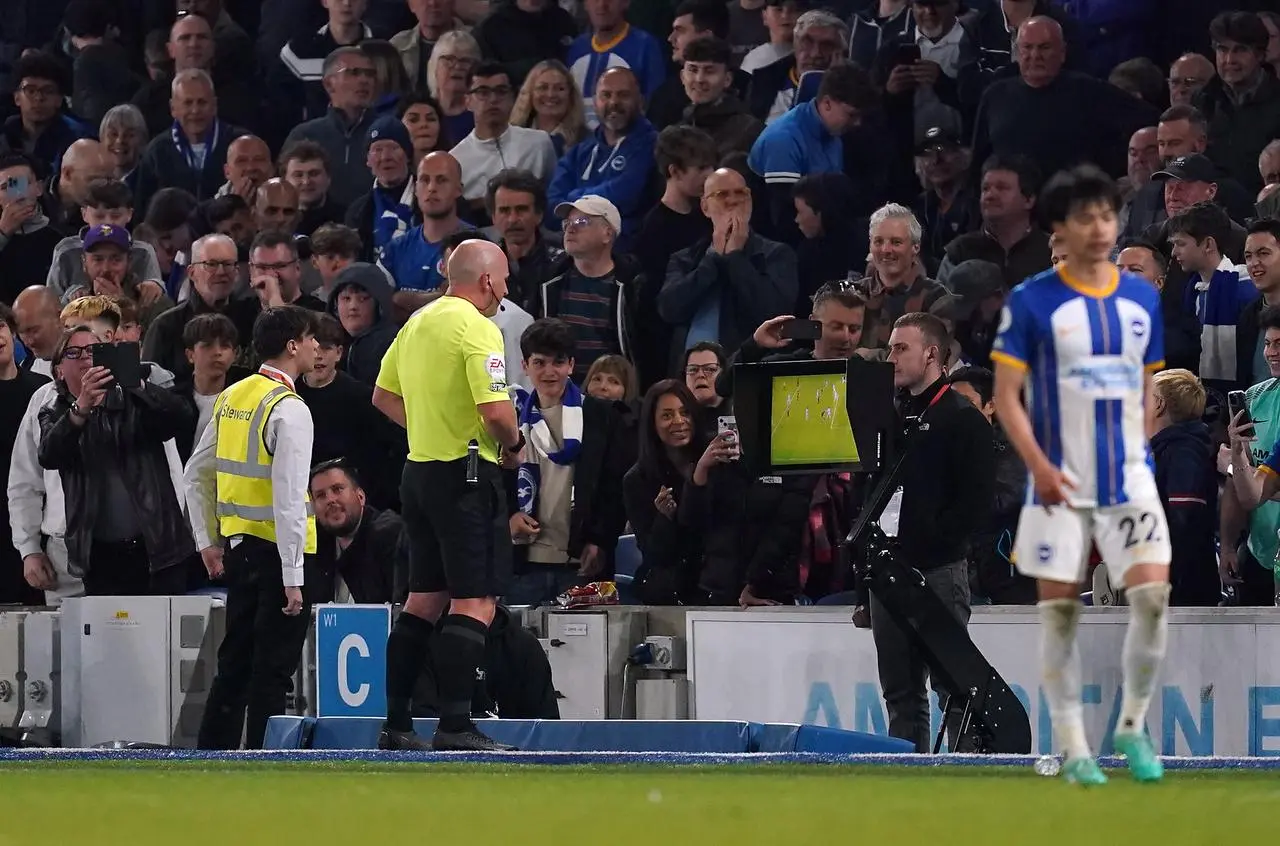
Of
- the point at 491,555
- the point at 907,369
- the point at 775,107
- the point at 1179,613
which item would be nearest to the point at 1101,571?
the point at 1179,613

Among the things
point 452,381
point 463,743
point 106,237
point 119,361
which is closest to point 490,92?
point 106,237

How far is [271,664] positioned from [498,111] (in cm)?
602

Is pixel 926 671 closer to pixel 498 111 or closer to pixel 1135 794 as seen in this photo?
pixel 1135 794

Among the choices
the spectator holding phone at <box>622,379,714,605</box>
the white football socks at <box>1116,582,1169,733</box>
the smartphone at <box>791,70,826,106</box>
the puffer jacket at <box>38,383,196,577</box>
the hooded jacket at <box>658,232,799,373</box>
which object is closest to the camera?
the white football socks at <box>1116,582,1169,733</box>

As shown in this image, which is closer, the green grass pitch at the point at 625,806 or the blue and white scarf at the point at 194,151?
the green grass pitch at the point at 625,806

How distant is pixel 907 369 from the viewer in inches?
387

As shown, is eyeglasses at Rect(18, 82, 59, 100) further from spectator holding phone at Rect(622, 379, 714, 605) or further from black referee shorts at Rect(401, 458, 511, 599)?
black referee shorts at Rect(401, 458, 511, 599)

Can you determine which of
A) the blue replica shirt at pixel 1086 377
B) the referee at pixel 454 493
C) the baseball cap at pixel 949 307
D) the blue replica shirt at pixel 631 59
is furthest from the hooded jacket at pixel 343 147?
the blue replica shirt at pixel 1086 377

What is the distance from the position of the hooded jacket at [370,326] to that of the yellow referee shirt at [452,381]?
394cm

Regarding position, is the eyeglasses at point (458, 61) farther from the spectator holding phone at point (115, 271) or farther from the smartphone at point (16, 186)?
the smartphone at point (16, 186)

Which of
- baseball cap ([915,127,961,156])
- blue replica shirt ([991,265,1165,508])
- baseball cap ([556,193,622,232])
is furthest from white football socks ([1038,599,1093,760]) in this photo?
baseball cap ([915,127,961,156])

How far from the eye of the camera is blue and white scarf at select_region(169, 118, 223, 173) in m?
17.0

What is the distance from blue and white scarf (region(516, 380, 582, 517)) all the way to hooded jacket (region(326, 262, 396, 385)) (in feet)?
5.51

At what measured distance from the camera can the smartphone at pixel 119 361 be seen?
38.7 feet
